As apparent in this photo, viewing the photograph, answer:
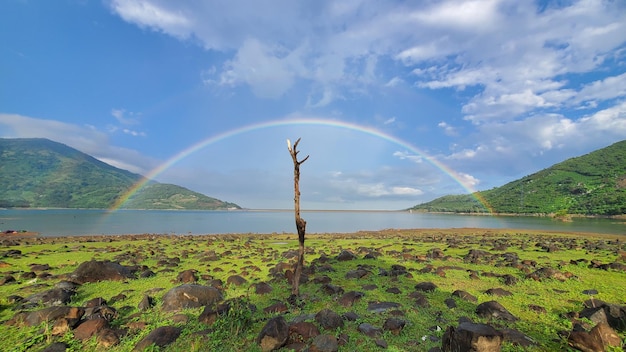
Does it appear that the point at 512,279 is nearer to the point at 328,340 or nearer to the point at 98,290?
the point at 328,340

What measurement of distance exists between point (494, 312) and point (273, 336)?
25.4 ft

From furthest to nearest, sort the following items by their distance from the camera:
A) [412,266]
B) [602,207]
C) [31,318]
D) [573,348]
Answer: [602,207] < [412,266] < [31,318] < [573,348]

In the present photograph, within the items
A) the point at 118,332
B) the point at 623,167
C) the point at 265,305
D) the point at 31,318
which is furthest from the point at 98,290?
the point at 623,167

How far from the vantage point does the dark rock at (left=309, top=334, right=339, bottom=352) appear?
7.66m

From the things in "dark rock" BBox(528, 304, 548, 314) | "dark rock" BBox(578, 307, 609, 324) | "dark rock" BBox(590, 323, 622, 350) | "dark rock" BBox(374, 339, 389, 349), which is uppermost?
"dark rock" BBox(590, 323, 622, 350)

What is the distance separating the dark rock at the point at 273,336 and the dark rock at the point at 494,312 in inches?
278

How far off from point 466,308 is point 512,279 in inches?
227

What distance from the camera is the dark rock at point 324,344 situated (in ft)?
25.1

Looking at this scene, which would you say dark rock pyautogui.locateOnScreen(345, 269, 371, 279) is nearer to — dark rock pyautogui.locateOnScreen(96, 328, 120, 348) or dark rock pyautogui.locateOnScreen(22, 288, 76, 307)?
dark rock pyautogui.locateOnScreen(96, 328, 120, 348)

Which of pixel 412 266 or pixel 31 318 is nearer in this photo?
pixel 31 318

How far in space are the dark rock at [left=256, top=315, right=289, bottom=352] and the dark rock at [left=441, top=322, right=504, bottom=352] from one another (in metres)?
4.28

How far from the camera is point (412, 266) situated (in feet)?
65.8

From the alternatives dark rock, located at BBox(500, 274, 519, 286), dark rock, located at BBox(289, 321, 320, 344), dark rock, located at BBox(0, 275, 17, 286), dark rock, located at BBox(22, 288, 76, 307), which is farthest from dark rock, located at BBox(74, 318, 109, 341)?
dark rock, located at BBox(500, 274, 519, 286)

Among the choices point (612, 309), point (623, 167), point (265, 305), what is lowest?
point (265, 305)
